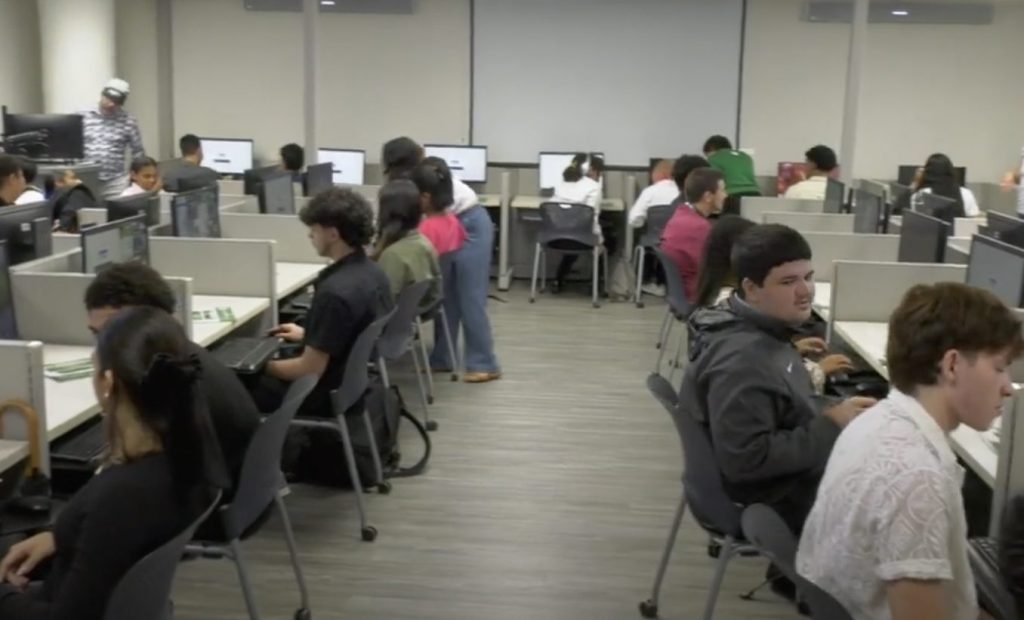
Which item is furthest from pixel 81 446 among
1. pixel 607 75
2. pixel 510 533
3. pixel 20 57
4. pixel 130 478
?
pixel 607 75

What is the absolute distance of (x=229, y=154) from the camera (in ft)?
31.0

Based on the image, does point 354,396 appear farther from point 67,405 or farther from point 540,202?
→ point 540,202

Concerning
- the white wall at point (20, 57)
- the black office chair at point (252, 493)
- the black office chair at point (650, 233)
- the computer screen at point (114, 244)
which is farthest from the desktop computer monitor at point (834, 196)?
the white wall at point (20, 57)

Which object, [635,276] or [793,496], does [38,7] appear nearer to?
[635,276]

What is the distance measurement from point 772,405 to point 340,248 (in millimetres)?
1806

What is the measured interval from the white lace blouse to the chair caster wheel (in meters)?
1.52

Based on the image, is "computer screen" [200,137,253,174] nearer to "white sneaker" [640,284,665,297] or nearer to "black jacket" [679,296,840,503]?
"white sneaker" [640,284,665,297]

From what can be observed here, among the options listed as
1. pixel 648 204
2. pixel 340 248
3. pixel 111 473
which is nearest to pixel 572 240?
pixel 648 204

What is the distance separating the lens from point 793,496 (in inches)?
101

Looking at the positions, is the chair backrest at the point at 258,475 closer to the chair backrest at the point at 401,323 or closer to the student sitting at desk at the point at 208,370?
the student sitting at desk at the point at 208,370

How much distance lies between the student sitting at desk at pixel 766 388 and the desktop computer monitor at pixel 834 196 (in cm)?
429

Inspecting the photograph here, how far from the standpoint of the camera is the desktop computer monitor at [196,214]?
475 cm

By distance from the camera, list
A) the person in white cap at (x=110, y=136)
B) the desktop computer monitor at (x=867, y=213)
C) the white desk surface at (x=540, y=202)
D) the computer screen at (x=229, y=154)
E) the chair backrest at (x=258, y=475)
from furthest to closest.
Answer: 1. the computer screen at (x=229, y=154)
2. the white desk surface at (x=540, y=202)
3. the person in white cap at (x=110, y=136)
4. the desktop computer monitor at (x=867, y=213)
5. the chair backrest at (x=258, y=475)

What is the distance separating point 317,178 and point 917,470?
5639 mm
